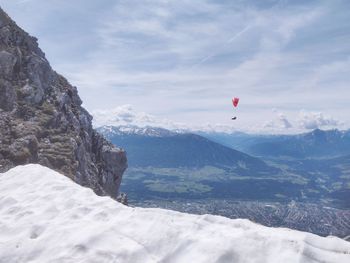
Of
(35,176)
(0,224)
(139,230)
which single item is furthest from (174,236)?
(35,176)

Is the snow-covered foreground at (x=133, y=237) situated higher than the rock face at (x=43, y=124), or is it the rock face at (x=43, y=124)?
the rock face at (x=43, y=124)

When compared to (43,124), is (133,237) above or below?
below

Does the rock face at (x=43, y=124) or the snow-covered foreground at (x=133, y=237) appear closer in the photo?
the snow-covered foreground at (x=133, y=237)

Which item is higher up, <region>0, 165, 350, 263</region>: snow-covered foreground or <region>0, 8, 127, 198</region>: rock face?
<region>0, 8, 127, 198</region>: rock face

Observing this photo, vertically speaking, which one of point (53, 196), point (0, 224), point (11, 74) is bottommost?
point (0, 224)

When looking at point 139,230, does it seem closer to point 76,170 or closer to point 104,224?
point 104,224
